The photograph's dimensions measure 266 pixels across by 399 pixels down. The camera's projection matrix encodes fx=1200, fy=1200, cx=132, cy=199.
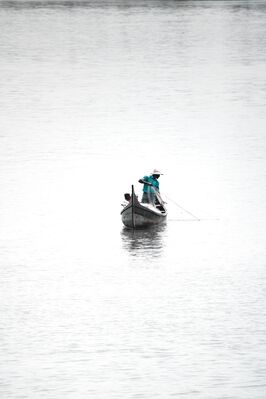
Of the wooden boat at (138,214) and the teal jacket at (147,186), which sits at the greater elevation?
the teal jacket at (147,186)

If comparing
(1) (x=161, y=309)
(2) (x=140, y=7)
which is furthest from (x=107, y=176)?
(2) (x=140, y=7)

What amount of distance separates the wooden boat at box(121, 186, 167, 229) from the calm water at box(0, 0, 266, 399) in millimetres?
361

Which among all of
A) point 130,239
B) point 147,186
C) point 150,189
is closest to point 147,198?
point 150,189

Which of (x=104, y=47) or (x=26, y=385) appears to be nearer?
(x=26, y=385)

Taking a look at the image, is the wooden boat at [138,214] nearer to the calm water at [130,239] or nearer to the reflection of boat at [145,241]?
the reflection of boat at [145,241]

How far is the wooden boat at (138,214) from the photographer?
3916cm

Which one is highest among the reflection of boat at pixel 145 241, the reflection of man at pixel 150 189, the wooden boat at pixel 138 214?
the reflection of man at pixel 150 189

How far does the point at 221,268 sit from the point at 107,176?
1731 cm

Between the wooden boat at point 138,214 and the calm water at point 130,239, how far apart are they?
0.36 m

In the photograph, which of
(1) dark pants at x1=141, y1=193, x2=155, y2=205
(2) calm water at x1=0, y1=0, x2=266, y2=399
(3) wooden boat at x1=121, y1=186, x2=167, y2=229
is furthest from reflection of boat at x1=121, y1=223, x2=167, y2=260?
(1) dark pants at x1=141, y1=193, x2=155, y2=205

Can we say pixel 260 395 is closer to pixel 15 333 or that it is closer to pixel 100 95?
pixel 15 333

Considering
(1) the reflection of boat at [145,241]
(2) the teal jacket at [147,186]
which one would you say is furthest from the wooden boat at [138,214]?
(2) the teal jacket at [147,186]

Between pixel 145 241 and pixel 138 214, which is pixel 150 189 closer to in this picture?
pixel 138 214

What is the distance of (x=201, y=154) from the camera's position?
5741 cm
